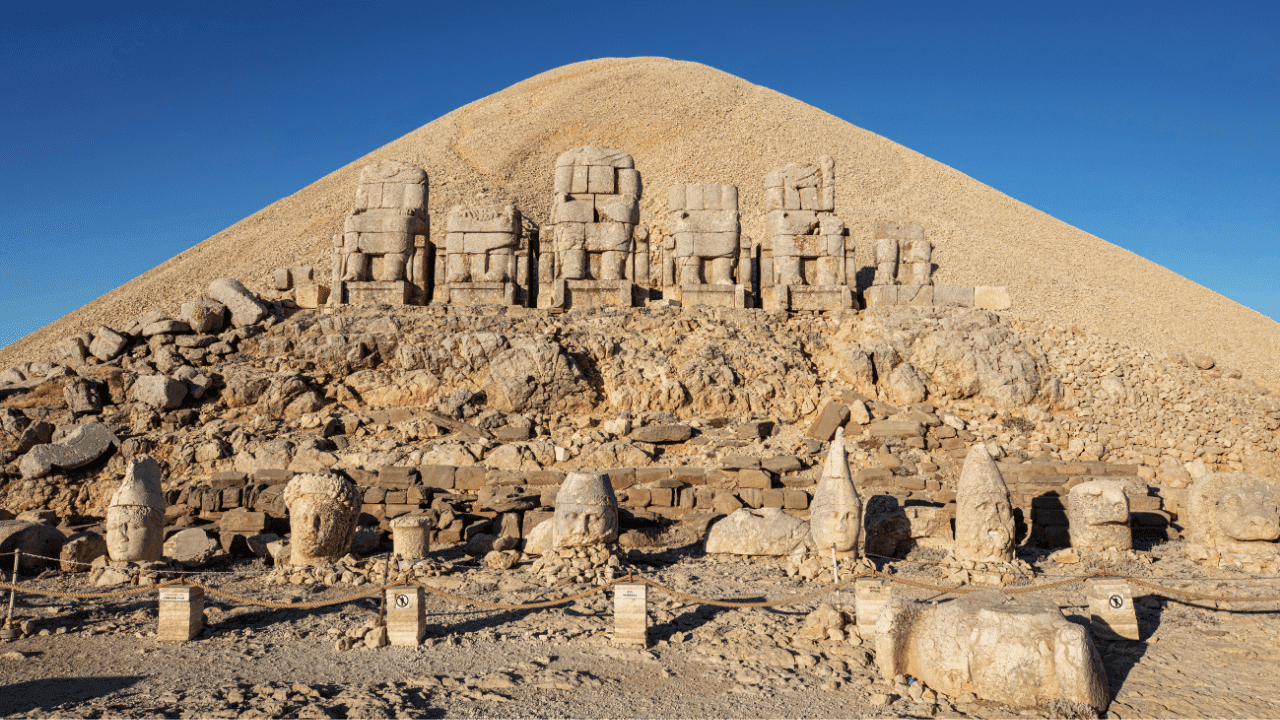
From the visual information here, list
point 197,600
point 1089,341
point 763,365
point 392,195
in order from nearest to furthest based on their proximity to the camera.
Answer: point 197,600 → point 763,365 → point 1089,341 → point 392,195

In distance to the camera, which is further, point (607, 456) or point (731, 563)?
point (607, 456)

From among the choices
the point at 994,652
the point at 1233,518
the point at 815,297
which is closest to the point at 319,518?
the point at 994,652

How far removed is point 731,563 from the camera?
375 inches

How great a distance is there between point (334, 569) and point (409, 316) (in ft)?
23.5

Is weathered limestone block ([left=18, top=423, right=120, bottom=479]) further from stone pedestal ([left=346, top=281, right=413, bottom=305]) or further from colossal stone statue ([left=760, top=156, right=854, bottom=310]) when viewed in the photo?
colossal stone statue ([left=760, top=156, right=854, bottom=310])

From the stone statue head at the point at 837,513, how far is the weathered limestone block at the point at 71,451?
10293 millimetres

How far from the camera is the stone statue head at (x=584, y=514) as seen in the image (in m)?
9.18

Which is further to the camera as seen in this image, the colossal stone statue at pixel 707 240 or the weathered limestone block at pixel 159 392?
the colossal stone statue at pixel 707 240

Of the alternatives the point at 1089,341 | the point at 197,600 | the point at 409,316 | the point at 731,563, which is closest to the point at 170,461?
the point at 409,316

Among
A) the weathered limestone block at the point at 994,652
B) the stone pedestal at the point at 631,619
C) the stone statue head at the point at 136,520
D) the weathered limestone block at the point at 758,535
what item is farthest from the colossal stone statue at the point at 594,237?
the weathered limestone block at the point at 994,652

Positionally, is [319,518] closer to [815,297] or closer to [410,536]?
[410,536]

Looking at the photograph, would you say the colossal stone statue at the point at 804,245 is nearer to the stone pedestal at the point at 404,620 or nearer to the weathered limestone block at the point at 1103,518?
the weathered limestone block at the point at 1103,518

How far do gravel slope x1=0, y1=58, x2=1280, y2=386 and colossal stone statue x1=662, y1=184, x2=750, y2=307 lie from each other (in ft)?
46.8

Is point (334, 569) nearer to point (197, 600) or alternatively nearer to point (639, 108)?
point (197, 600)
